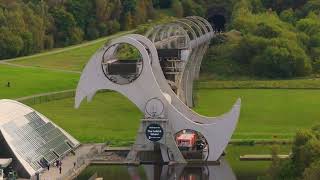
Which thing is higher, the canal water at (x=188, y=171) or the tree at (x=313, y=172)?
the tree at (x=313, y=172)

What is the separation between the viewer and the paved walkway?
53906mm

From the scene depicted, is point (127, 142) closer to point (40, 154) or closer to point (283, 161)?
point (40, 154)

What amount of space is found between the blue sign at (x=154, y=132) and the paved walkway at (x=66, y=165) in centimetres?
505

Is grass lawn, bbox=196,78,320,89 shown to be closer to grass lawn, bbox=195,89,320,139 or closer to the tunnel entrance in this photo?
grass lawn, bbox=195,89,320,139

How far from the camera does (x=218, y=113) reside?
259 feet

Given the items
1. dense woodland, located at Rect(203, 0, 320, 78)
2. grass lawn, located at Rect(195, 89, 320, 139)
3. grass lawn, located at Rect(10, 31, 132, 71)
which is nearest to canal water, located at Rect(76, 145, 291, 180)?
grass lawn, located at Rect(195, 89, 320, 139)

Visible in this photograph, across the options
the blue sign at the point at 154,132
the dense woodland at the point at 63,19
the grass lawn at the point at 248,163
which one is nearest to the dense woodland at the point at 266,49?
the dense woodland at the point at 63,19

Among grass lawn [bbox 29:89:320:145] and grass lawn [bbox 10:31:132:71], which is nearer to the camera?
grass lawn [bbox 29:89:320:145]

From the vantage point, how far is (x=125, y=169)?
58.1 meters

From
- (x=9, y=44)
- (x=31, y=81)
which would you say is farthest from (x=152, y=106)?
(x=9, y=44)

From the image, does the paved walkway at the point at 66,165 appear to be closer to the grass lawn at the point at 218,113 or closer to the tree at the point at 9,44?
the grass lawn at the point at 218,113

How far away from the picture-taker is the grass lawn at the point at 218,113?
69375 mm

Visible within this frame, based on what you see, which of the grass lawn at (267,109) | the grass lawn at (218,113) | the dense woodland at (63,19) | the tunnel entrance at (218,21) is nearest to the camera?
the grass lawn at (218,113)

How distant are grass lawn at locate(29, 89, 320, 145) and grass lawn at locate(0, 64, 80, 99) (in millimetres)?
5779
